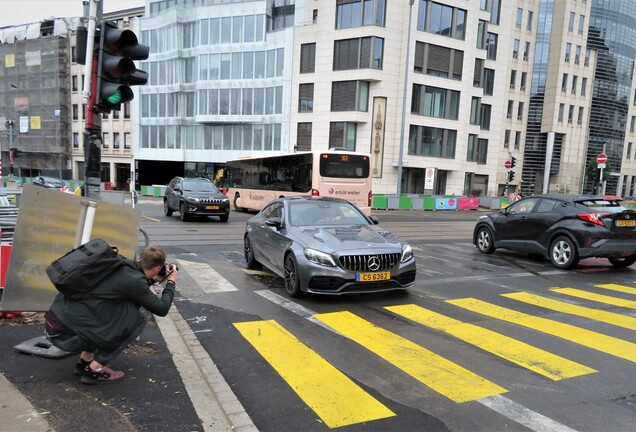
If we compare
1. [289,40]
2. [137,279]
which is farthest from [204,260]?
[289,40]

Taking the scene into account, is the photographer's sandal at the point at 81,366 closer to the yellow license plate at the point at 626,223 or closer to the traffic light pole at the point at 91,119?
the traffic light pole at the point at 91,119

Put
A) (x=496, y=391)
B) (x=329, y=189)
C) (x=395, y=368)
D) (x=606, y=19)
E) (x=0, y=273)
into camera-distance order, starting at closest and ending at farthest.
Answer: (x=496, y=391)
(x=395, y=368)
(x=0, y=273)
(x=329, y=189)
(x=606, y=19)

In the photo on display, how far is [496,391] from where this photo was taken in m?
3.90

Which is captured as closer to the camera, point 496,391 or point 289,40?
point 496,391

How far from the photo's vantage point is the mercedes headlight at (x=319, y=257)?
645 cm

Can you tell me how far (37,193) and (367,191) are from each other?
16.4m

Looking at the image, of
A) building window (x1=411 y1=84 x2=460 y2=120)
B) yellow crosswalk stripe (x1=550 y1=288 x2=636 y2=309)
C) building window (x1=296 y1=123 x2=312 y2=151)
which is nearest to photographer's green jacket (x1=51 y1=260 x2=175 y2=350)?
yellow crosswalk stripe (x1=550 y1=288 x2=636 y2=309)

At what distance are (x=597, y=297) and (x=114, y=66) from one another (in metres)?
7.95

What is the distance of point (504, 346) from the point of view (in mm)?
5012

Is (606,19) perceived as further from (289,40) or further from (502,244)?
(502,244)

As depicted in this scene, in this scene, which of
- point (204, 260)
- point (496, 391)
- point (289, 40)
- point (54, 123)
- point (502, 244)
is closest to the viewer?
point (496, 391)

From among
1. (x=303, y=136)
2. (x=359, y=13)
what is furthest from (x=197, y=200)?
(x=359, y=13)

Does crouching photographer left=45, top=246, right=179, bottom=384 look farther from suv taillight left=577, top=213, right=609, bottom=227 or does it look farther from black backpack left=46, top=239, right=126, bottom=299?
suv taillight left=577, top=213, right=609, bottom=227

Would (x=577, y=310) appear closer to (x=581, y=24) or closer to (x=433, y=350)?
(x=433, y=350)
